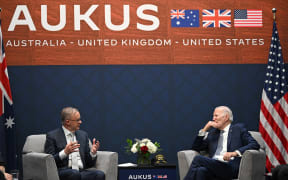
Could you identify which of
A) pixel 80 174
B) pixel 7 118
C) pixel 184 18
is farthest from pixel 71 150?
pixel 184 18

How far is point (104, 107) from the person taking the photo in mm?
6379

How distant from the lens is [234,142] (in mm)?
5465

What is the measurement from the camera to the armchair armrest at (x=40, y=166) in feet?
15.7

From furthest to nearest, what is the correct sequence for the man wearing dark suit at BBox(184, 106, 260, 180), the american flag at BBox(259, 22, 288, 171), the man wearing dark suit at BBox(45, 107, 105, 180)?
the american flag at BBox(259, 22, 288, 171) → the man wearing dark suit at BBox(184, 106, 260, 180) → the man wearing dark suit at BBox(45, 107, 105, 180)

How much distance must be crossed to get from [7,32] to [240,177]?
383cm

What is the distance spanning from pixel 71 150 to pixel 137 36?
2255mm

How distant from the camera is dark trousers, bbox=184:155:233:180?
501cm

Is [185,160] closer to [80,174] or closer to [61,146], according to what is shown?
[80,174]

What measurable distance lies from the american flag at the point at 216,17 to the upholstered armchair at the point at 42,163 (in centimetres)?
256

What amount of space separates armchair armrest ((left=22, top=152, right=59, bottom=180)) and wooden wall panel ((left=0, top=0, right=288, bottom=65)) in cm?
175

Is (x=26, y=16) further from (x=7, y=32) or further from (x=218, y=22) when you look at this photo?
(x=218, y=22)

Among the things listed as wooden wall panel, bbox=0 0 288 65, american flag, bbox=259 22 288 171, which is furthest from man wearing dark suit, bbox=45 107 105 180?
american flag, bbox=259 22 288 171

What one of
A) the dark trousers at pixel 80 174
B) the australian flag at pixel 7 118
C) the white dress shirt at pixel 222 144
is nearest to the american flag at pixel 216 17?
the white dress shirt at pixel 222 144

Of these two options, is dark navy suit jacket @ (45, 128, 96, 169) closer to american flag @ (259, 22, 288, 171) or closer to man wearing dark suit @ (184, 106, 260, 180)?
man wearing dark suit @ (184, 106, 260, 180)
